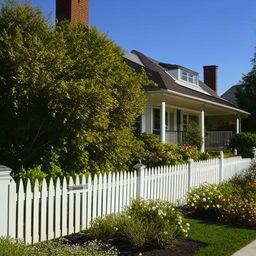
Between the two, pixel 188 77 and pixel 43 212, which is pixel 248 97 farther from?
pixel 43 212

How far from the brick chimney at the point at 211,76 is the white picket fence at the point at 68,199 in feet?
79.5

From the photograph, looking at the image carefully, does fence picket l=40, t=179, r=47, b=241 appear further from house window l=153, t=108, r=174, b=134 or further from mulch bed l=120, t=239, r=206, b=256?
house window l=153, t=108, r=174, b=134

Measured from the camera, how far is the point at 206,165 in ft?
33.6

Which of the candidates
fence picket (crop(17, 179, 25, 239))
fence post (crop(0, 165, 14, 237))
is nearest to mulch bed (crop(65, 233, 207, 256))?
fence picket (crop(17, 179, 25, 239))

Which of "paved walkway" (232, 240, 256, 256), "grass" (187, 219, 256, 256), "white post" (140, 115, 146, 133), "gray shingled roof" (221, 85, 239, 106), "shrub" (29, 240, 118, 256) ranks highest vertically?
"gray shingled roof" (221, 85, 239, 106)

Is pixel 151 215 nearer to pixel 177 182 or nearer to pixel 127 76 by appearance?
pixel 177 182

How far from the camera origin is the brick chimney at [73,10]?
45.7 ft

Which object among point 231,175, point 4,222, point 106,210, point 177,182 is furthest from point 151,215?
point 231,175

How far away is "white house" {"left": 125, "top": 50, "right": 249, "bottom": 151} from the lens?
51.2 ft

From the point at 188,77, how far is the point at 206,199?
16.0 meters

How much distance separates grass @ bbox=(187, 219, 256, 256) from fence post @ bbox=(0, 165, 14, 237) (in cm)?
265

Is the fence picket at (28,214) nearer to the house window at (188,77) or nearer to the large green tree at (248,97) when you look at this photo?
the house window at (188,77)

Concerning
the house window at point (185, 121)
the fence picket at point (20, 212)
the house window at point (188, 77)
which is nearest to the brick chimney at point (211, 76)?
the house window at point (188, 77)

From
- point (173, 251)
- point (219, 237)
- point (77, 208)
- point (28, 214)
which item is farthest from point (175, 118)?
point (28, 214)
